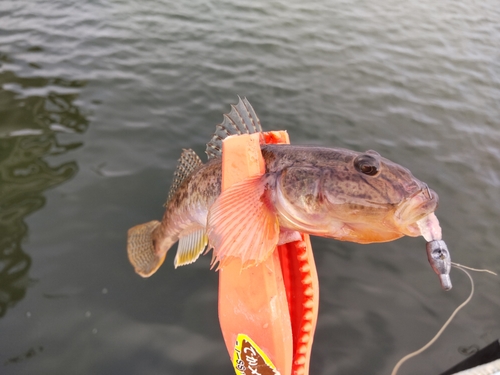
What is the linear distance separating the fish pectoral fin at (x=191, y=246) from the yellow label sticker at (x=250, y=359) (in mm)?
895

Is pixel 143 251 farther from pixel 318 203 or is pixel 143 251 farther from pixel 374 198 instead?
pixel 374 198

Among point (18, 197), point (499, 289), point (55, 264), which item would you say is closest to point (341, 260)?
point (499, 289)

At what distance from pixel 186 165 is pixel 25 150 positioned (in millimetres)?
2393

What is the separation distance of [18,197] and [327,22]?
747 cm

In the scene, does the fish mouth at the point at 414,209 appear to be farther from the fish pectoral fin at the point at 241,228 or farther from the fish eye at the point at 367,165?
the fish pectoral fin at the point at 241,228

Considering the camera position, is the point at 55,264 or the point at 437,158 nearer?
the point at 55,264

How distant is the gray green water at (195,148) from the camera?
279 centimetres

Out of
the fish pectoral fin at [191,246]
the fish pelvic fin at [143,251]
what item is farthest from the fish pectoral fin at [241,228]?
the fish pelvic fin at [143,251]

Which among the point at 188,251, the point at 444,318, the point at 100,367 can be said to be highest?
the point at 188,251

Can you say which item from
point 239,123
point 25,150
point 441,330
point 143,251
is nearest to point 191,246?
point 143,251

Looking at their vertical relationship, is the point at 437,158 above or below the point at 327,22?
below

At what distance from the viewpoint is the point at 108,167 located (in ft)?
13.2

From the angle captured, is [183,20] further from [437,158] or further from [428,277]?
[428,277]

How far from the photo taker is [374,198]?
1.65 meters
